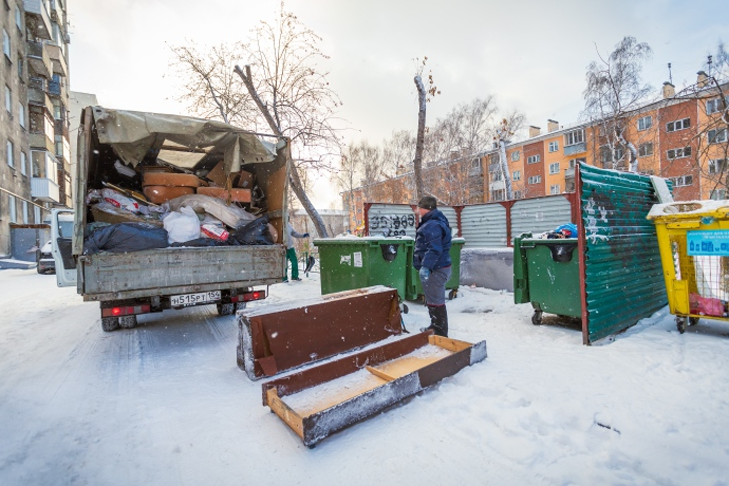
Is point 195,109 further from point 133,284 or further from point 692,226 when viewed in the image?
point 692,226

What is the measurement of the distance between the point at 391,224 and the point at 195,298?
5.29 m

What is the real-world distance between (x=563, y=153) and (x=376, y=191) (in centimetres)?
1809

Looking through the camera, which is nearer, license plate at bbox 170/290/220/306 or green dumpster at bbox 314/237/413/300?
license plate at bbox 170/290/220/306

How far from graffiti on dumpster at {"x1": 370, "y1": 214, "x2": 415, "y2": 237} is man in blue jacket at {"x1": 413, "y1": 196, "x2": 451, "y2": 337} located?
4267 millimetres

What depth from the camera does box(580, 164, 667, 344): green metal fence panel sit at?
3.98m

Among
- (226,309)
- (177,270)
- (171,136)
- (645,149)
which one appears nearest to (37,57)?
(171,136)

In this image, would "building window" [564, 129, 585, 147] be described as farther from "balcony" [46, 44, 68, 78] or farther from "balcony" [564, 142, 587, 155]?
"balcony" [46, 44, 68, 78]

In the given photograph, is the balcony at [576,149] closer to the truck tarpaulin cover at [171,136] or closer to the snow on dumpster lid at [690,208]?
the snow on dumpster lid at [690,208]

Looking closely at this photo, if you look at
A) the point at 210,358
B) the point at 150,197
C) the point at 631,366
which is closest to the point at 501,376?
the point at 631,366

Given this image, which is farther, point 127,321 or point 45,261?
point 45,261

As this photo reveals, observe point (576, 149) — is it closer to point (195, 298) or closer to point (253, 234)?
point (253, 234)

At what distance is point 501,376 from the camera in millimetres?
3178

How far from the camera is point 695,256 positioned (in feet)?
13.2

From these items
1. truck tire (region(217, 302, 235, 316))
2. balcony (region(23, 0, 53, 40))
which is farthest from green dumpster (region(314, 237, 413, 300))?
balcony (region(23, 0, 53, 40))
